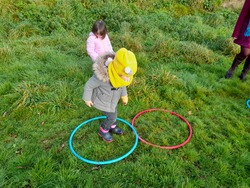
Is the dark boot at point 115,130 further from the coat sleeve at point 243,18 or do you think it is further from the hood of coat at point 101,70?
the coat sleeve at point 243,18

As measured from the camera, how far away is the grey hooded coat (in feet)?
9.97

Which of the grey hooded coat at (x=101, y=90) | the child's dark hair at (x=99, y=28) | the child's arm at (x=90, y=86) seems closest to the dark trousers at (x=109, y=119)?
the grey hooded coat at (x=101, y=90)

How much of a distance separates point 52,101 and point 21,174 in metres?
1.64

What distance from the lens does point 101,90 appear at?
3285mm

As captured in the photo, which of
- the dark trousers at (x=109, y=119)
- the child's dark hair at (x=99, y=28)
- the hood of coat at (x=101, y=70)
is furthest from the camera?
the child's dark hair at (x=99, y=28)

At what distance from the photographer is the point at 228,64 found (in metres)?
6.52

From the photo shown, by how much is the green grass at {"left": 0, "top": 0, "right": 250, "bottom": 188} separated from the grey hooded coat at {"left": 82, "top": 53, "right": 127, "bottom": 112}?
2.40ft

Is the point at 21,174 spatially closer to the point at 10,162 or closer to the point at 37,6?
the point at 10,162

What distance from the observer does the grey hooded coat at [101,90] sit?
9.97ft

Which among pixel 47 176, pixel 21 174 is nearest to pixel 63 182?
pixel 47 176

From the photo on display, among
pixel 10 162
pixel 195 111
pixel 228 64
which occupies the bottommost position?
pixel 10 162

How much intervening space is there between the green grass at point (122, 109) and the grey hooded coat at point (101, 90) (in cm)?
73

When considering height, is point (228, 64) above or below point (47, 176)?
above

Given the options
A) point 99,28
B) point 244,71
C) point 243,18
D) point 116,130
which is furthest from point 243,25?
point 116,130
